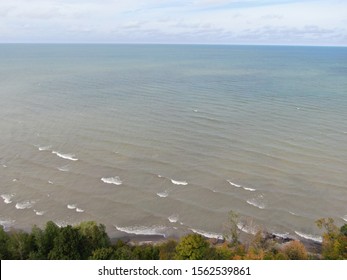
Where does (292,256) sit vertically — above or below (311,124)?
below

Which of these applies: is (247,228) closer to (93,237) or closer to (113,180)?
(93,237)

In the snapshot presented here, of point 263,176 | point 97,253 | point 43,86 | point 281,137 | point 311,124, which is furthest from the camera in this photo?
point 43,86

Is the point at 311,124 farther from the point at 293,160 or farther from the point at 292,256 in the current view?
the point at 292,256

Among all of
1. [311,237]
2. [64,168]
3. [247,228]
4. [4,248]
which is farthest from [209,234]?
[64,168]

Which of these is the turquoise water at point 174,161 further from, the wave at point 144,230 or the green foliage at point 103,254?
the green foliage at point 103,254

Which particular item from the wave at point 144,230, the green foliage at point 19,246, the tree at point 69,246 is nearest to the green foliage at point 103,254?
the tree at point 69,246

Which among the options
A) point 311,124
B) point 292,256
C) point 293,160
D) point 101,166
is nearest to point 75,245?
point 292,256

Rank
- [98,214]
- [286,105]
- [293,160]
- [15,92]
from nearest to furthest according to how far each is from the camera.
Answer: [98,214] < [293,160] < [286,105] < [15,92]
